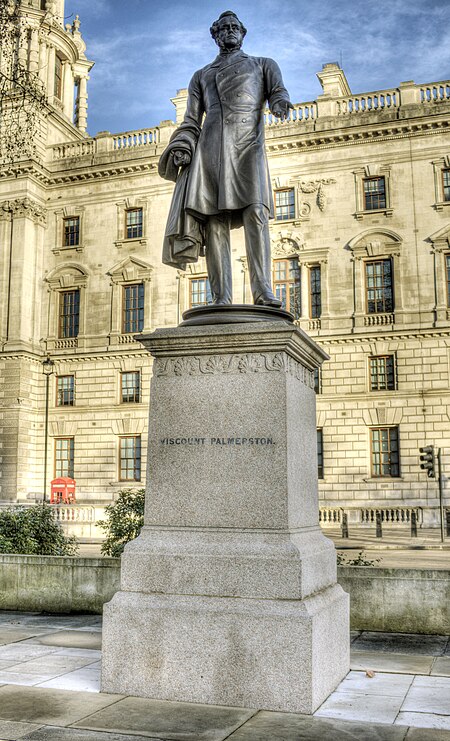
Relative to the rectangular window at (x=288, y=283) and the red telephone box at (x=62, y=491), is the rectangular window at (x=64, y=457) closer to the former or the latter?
the red telephone box at (x=62, y=491)

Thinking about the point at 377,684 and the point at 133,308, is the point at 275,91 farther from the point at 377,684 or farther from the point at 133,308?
the point at 133,308

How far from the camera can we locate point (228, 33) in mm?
6742

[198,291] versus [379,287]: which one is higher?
[198,291]

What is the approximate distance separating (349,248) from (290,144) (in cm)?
606

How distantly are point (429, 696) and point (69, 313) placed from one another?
36983 millimetres

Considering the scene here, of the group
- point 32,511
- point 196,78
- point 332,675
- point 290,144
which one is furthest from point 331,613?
point 290,144

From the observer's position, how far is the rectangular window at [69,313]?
40312mm

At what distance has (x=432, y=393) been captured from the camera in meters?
32.8

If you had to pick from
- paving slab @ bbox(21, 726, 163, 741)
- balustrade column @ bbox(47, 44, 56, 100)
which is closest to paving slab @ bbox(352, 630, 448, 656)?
paving slab @ bbox(21, 726, 163, 741)

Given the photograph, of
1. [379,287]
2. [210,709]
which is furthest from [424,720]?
[379,287]

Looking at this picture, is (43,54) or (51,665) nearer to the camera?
(51,665)

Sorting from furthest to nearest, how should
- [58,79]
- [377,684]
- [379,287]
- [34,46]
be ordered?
[58,79] → [34,46] → [379,287] → [377,684]

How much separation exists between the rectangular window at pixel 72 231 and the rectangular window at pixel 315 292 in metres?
13.4

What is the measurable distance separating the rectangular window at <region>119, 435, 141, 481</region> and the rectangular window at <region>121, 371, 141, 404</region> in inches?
78.3
